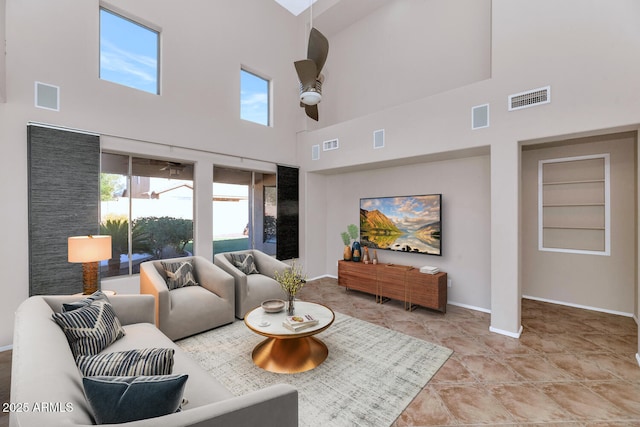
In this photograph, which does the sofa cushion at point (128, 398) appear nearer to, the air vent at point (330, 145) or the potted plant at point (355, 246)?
the potted plant at point (355, 246)

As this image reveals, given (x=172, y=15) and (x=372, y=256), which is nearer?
(x=172, y=15)

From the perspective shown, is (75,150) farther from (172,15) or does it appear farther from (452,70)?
(452,70)

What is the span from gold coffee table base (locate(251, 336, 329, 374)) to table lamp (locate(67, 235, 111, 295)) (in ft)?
6.36

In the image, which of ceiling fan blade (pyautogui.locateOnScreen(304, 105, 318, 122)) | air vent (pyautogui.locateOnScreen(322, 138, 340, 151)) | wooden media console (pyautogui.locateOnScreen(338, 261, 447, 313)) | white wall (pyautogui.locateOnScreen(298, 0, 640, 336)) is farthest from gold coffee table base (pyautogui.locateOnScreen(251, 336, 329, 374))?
air vent (pyautogui.locateOnScreen(322, 138, 340, 151))

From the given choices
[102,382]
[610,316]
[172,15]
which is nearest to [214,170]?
[172,15]

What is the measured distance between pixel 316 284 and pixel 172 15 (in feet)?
17.7

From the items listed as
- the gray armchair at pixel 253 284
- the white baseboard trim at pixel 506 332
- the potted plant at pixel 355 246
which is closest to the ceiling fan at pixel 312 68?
the gray armchair at pixel 253 284

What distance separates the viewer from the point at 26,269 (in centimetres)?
331

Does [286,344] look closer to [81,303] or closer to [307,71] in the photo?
[81,303]

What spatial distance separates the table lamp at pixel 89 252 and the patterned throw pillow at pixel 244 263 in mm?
1757

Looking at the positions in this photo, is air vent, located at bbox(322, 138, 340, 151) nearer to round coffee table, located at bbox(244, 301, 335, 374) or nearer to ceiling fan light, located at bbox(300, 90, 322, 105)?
ceiling fan light, located at bbox(300, 90, 322, 105)

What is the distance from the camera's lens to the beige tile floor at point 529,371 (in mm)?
2119

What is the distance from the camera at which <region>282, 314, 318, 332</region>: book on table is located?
2672 millimetres

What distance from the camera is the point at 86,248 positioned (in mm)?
2924
